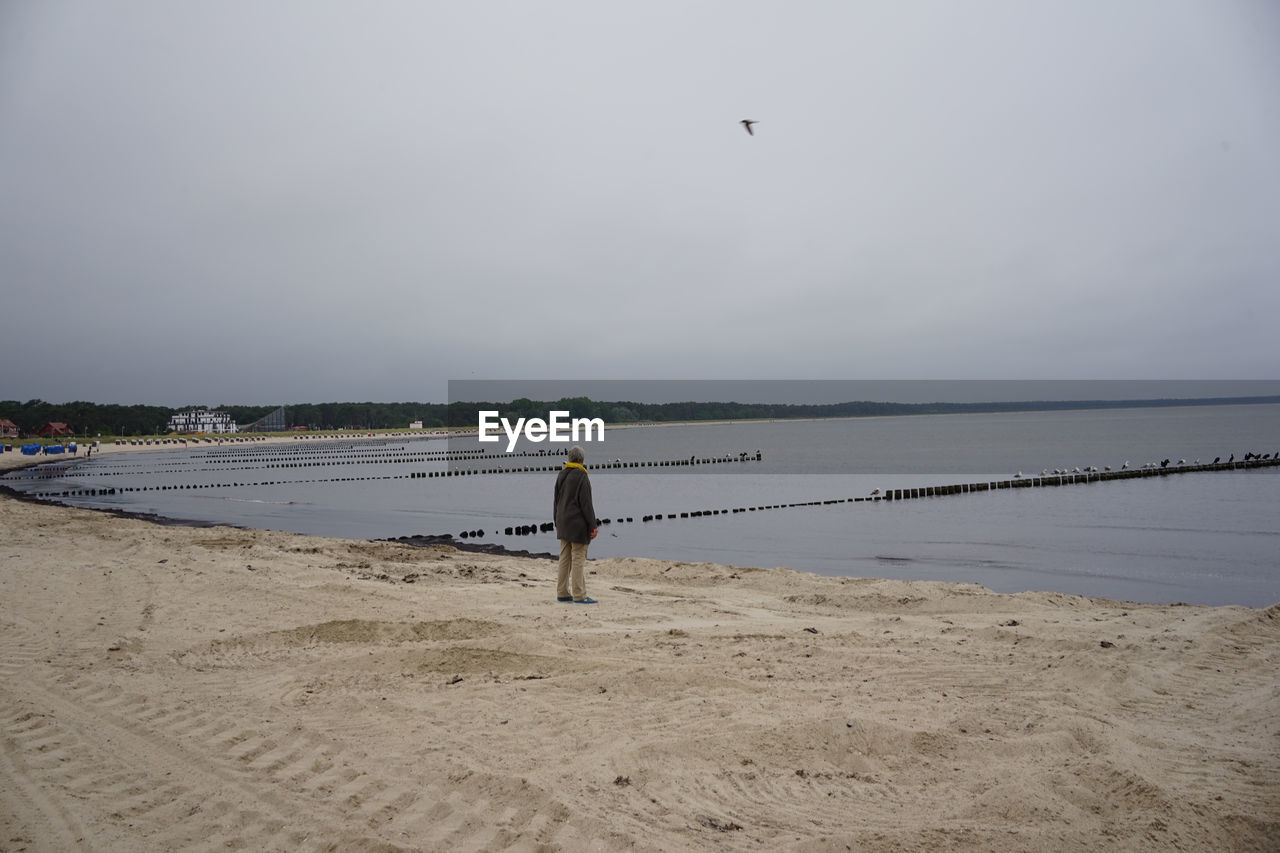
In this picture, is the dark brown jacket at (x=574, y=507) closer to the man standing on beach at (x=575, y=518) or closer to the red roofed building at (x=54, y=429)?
the man standing on beach at (x=575, y=518)

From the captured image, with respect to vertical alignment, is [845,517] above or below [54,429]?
below

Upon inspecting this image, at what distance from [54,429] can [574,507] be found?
5384 inches

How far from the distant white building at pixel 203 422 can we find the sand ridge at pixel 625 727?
172826 mm

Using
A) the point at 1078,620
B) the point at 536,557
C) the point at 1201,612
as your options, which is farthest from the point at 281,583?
the point at 1201,612

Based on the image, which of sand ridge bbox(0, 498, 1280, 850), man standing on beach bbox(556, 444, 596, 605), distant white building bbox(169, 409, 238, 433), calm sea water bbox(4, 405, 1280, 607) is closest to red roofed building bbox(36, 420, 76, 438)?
distant white building bbox(169, 409, 238, 433)

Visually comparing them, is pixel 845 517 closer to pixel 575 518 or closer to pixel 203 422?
pixel 575 518

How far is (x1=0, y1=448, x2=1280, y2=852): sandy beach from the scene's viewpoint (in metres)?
3.83

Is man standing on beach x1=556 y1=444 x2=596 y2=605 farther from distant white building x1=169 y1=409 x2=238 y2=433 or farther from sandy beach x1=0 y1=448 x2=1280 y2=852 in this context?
distant white building x1=169 y1=409 x2=238 y2=433

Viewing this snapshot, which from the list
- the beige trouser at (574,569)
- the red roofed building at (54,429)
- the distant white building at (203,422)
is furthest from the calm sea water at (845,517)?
the distant white building at (203,422)

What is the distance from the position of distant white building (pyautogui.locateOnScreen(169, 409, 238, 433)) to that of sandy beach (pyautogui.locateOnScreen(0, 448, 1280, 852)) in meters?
173

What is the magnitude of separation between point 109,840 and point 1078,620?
344 inches

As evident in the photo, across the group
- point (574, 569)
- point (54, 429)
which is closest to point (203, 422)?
point (54, 429)

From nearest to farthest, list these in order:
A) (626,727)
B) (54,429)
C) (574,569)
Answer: (626,727) → (574,569) → (54,429)

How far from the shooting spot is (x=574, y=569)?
9.87 meters
